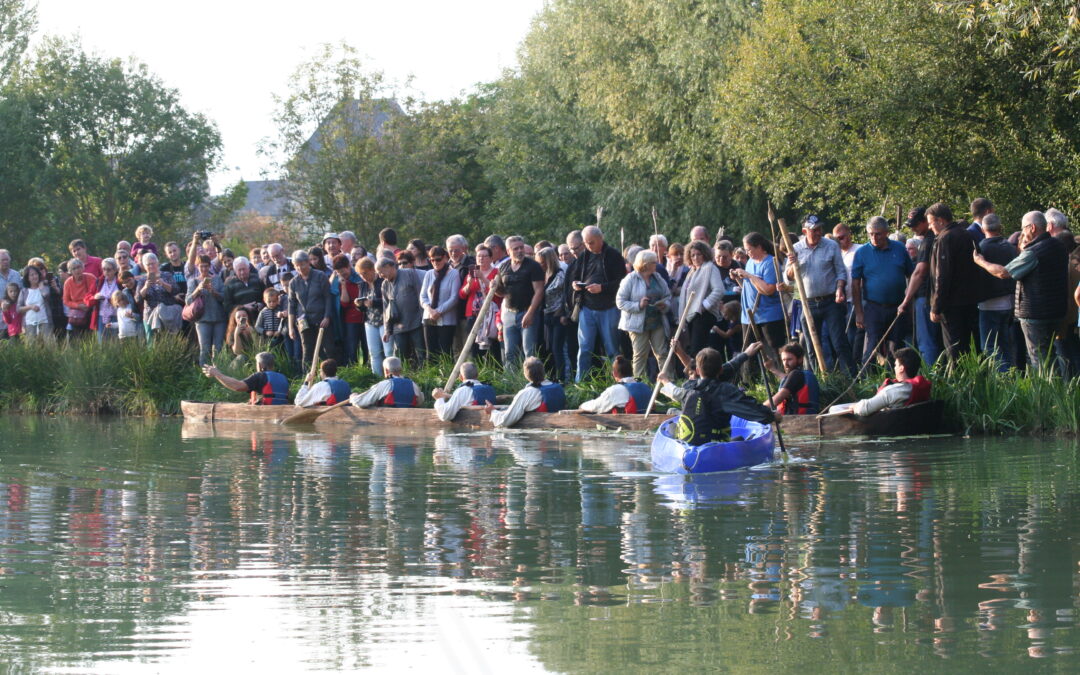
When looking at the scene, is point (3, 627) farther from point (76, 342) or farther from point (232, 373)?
point (76, 342)

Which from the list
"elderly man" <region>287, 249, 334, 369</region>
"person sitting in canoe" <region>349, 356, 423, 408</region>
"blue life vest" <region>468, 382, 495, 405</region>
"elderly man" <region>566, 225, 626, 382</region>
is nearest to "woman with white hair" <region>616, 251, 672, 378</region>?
"elderly man" <region>566, 225, 626, 382</region>

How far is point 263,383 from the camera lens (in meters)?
20.6

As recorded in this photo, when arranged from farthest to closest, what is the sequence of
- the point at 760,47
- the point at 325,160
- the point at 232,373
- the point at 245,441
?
the point at 325,160 < the point at 760,47 < the point at 232,373 < the point at 245,441

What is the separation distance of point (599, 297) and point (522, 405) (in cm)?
177

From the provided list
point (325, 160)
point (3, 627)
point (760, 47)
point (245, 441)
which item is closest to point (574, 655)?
point (3, 627)

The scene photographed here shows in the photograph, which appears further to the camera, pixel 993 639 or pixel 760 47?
pixel 760 47

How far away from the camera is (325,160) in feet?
174

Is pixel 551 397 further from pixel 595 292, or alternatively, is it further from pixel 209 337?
pixel 209 337

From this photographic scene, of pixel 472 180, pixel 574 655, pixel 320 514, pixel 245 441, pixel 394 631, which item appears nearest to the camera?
pixel 574 655

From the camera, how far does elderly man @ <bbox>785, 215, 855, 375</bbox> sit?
55.3ft

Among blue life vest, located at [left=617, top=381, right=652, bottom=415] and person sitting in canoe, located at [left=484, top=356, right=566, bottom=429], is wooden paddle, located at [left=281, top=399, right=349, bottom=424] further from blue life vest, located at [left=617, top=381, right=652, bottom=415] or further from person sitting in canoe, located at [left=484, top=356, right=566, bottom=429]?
blue life vest, located at [left=617, top=381, right=652, bottom=415]

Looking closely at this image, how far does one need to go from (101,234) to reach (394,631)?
5101cm

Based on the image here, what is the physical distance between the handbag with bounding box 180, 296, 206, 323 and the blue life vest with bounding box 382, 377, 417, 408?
4461 mm

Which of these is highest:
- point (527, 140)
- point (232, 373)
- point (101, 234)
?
point (527, 140)
